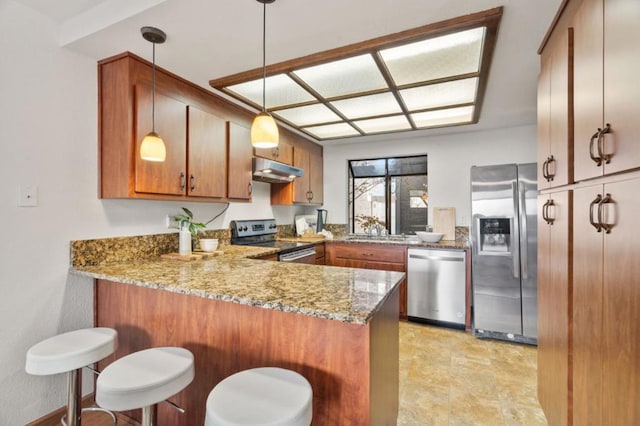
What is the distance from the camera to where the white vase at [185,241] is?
226 cm

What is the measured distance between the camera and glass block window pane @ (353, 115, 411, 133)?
10.3ft

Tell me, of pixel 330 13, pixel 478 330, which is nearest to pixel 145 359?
pixel 330 13

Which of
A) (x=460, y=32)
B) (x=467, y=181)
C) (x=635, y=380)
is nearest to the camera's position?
(x=635, y=380)

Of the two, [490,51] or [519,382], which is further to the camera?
[519,382]

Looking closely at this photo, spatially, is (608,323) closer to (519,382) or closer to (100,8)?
(519,382)

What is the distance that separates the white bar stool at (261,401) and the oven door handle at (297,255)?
1776mm

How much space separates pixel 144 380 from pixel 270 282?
617 millimetres

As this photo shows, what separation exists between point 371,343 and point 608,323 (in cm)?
80

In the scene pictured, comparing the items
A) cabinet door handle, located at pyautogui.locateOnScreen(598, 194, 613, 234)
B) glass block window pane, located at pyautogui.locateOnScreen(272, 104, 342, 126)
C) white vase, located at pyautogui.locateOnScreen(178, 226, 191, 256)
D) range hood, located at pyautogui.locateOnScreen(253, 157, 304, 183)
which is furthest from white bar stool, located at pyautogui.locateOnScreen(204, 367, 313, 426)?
glass block window pane, located at pyautogui.locateOnScreen(272, 104, 342, 126)

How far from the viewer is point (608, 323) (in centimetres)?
99

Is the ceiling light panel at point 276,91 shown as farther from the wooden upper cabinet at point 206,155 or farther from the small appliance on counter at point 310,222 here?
the small appliance on counter at point 310,222

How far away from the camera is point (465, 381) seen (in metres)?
2.21

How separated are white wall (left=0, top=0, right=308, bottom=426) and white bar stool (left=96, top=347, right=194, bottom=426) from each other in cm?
92

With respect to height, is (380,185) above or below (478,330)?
above
